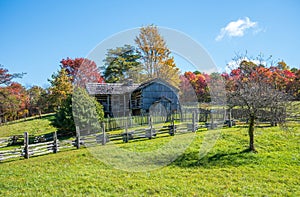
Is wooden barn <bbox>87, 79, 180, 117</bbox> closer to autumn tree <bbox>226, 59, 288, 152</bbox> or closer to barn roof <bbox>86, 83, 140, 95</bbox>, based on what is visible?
barn roof <bbox>86, 83, 140, 95</bbox>

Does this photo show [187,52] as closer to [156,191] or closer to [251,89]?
[251,89]

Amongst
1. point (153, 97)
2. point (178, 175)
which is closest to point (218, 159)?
point (178, 175)

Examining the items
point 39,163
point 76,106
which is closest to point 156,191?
point 39,163

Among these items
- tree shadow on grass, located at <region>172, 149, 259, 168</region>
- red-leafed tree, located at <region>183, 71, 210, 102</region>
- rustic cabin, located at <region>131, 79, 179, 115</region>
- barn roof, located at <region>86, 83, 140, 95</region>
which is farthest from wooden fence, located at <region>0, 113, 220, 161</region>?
red-leafed tree, located at <region>183, 71, 210, 102</region>

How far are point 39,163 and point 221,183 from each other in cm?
747

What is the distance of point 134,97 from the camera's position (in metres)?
25.4

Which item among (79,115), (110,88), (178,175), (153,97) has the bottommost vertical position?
(178,175)

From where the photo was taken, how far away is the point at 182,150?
10586mm

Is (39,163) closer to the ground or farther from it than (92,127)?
closer to the ground

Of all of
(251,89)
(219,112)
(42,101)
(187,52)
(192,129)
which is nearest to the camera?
(187,52)

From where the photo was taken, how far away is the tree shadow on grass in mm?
8852

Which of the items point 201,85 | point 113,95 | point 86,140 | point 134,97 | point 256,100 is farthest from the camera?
point 201,85

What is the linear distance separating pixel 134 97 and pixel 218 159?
668 inches

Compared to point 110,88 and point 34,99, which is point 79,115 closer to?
point 110,88
